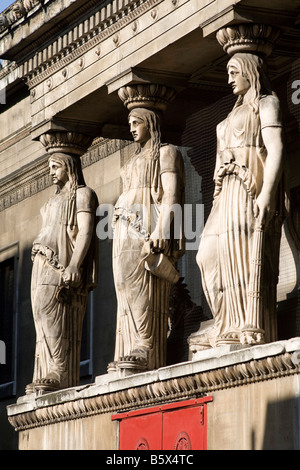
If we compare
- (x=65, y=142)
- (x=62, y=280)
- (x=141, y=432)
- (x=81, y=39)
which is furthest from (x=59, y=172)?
(x=141, y=432)

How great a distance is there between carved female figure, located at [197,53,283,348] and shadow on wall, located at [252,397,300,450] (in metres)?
1.10

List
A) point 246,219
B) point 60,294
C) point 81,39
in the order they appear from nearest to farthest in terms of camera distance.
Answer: point 246,219 < point 81,39 < point 60,294

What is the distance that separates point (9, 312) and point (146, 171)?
842cm

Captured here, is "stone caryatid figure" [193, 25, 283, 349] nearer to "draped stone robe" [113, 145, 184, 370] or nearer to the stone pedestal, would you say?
the stone pedestal

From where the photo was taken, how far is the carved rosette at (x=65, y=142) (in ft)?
67.6

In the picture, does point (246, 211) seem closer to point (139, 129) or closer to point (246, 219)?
point (246, 219)

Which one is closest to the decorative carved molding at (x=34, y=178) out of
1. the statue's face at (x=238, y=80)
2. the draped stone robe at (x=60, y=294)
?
the draped stone robe at (x=60, y=294)

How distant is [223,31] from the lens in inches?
664

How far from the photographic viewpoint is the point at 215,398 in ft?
53.4

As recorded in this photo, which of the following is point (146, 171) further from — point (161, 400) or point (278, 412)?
point (278, 412)

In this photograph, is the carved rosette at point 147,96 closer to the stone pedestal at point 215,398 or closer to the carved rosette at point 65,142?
the carved rosette at point 65,142

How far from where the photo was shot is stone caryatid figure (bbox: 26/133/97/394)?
20.0 metres

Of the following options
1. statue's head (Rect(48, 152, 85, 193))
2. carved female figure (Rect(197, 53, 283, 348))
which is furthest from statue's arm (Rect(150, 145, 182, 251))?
statue's head (Rect(48, 152, 85, 193))

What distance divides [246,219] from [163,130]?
4.03 metres
